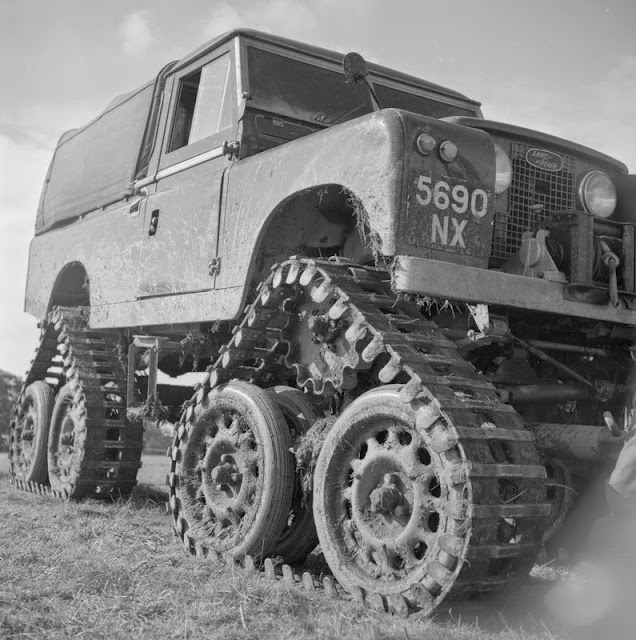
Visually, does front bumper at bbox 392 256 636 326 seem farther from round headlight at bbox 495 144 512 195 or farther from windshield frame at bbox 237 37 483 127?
windshield frame at bbox 237 37 483 127

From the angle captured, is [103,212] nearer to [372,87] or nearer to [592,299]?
[372,87]

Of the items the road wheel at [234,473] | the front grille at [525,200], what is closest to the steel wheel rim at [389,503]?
the road wheel at [234,473]

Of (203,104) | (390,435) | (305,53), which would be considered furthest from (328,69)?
(390,435)

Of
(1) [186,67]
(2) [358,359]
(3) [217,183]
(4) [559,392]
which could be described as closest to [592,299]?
A: (4) [559,392]

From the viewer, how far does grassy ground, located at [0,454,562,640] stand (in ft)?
11.1

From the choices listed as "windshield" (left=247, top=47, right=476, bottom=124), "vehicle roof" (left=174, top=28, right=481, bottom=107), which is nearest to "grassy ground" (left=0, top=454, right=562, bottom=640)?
"windshield" (left=247, top=47, right=476, bottom=124)

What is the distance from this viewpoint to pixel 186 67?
6.74 m

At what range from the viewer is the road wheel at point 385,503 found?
3.58 meters

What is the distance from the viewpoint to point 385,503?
381 cm

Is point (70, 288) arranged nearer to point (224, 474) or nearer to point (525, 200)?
point (224, 474)

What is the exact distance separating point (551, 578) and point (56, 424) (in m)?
4.58

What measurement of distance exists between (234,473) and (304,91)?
9.08 ft

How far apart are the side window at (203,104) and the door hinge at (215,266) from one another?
0.94 metres

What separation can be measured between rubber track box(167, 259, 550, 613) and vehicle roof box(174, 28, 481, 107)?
2155 millimetres
